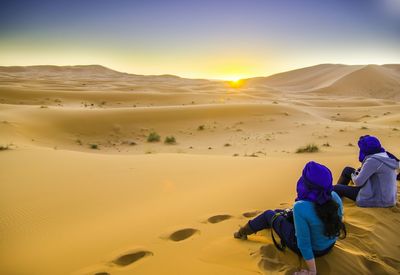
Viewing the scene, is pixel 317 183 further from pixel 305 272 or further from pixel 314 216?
pixel 305 272

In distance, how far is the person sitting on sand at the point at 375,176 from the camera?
4191mm

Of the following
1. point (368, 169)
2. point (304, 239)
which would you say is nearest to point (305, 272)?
point (304, 239)

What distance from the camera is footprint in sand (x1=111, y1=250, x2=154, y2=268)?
3516 millimetres

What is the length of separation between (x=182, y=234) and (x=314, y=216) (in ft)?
5.91

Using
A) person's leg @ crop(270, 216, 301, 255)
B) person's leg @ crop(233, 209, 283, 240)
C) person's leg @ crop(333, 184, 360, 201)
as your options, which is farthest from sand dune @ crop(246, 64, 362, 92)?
person's leg @ crop(270, 216, 301, 255)

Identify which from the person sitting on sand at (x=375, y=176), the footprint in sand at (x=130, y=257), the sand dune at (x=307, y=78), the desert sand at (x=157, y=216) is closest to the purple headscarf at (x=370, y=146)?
the person sitting on sand at (x=375, y=176)

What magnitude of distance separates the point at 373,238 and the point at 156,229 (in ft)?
8.86

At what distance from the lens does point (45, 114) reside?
1783 cm

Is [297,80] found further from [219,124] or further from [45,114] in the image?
[45,114]

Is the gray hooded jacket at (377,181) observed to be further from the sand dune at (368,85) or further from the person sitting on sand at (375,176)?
the sand dune at (368,85)

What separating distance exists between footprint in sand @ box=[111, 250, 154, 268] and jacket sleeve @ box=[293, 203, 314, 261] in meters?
1.64

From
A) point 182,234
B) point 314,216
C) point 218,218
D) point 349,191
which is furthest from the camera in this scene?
point 349,191

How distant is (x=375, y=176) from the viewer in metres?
4.31

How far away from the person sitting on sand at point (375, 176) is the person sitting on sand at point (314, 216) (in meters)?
1.31
